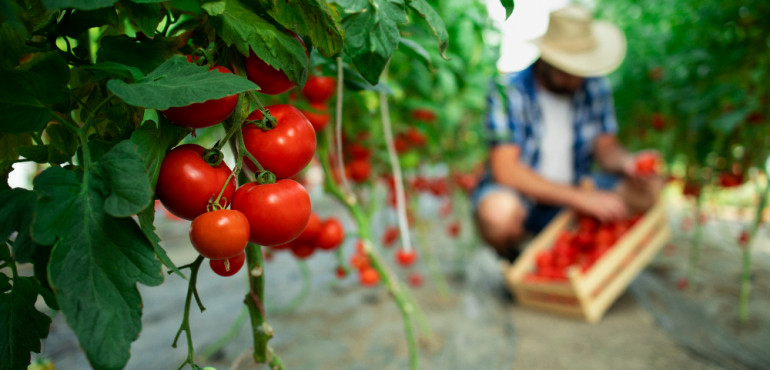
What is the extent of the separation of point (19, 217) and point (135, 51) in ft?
0.54

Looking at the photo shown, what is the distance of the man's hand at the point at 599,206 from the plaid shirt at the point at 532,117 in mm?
375

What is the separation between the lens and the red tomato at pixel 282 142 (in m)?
0.38

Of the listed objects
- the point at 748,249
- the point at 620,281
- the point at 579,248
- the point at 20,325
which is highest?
the point at 20,325

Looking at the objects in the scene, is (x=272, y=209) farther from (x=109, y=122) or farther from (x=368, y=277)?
(x=368, y=277)

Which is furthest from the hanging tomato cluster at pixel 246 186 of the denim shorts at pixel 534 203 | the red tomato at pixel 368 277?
the denim shorts at pixel 534 203

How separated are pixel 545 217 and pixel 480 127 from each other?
A: 76cm

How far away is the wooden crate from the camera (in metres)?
1.54

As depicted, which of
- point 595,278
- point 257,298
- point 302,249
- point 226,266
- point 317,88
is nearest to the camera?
point 226,266

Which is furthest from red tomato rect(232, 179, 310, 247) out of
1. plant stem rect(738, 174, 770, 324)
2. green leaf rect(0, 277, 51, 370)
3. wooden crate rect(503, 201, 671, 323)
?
plant stem rect(738, 174, 770, 324)

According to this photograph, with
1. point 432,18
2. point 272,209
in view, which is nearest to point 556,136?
point 432,18

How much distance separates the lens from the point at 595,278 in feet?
5.15

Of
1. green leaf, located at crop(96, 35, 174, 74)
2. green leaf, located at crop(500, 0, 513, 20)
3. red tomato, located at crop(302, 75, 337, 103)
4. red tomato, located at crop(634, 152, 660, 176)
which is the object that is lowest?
red tomato, located at crop(634, 152, 660, 176)

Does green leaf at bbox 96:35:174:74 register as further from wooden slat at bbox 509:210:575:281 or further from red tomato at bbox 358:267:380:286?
wooden slat at bbox 509:210:575:281

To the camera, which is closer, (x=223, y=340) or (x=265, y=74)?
(x=265, y=74)
